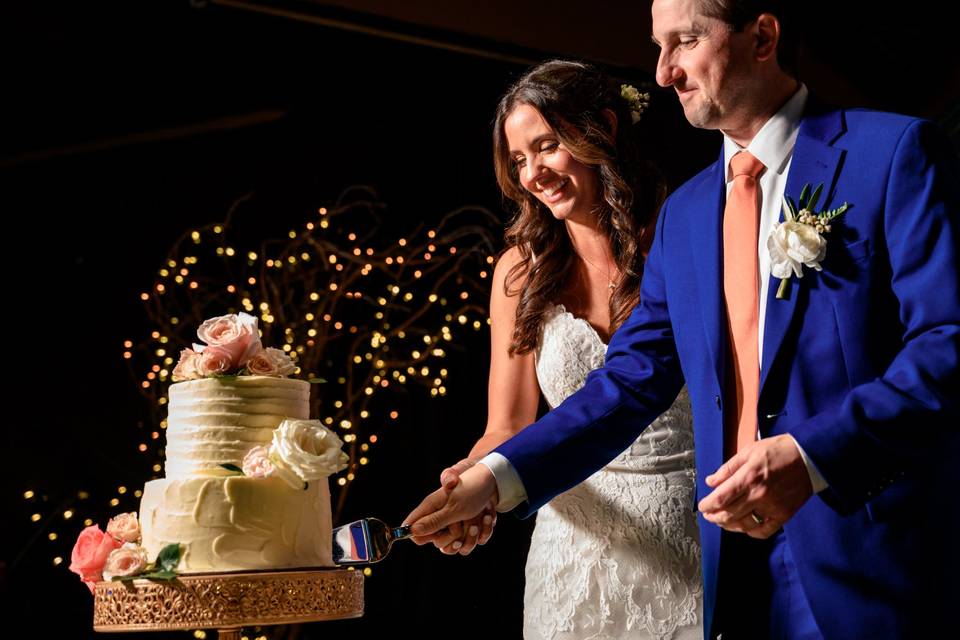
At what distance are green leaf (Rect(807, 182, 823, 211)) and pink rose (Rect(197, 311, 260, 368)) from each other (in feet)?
4.19

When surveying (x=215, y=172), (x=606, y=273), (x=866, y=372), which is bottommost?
(x=866, y=372)

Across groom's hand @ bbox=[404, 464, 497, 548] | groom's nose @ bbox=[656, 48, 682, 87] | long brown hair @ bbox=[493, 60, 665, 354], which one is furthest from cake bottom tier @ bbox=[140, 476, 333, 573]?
groom's nose @ bbox=[656, 48, 682, 87]

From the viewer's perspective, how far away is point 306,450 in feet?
7.72

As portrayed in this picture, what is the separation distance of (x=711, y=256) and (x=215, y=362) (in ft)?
3.78

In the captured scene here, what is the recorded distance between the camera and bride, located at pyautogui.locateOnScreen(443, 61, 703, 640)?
281 centimetres

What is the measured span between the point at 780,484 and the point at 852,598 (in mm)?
221

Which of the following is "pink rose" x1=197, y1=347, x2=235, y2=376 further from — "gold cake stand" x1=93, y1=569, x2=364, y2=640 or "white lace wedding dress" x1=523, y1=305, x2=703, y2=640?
"white lace wedding dress" x1=523, y1=305, x2=703, y2=640

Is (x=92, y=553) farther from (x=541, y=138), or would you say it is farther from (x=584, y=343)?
(x=541, y=138)

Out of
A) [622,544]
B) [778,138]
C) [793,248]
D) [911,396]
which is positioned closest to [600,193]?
[622,544]

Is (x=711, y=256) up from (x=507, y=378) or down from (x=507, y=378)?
up

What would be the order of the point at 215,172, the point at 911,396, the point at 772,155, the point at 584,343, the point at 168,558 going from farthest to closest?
the point at 215,172 → the point at 584,343 → the point at 168,558 → the point at 772,155 → the point at 911,396

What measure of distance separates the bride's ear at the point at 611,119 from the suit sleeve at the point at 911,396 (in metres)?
1.59

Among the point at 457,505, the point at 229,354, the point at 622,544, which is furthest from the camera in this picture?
the point at 622,544

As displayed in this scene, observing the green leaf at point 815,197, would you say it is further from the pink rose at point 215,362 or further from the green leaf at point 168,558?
the green leaf at point 168,558
